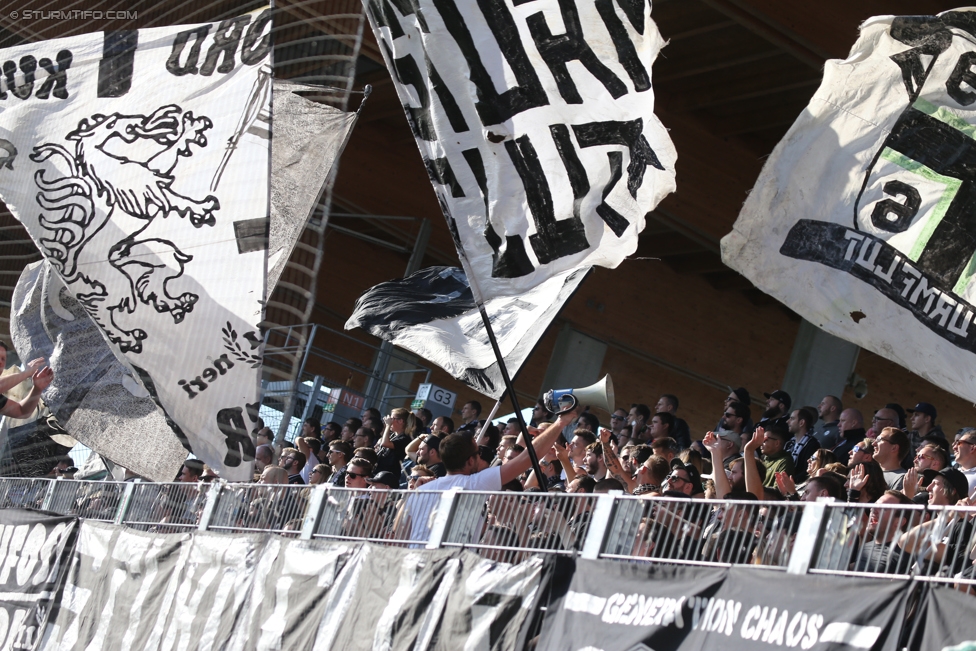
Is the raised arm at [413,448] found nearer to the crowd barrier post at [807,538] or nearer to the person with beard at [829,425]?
the person with beard at [829,425]

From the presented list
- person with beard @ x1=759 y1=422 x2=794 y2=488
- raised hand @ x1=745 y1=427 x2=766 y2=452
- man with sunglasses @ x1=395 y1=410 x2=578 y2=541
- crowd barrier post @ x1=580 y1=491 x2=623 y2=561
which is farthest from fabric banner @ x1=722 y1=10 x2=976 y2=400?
person with beard @ x1=759 y1=422 x2=794 y2=488

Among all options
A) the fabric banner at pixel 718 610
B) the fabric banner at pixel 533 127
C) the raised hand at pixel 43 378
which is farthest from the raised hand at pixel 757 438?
the raised hand at pixel 43 378

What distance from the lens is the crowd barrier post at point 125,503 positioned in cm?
780

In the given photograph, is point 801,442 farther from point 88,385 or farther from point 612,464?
point 88,385

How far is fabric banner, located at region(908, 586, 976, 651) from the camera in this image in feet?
9.78

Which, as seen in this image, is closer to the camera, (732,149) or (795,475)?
(795,475)

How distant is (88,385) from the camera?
24.6 feet

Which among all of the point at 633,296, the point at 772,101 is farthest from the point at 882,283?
the point at 633,296

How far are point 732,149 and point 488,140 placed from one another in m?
11.6

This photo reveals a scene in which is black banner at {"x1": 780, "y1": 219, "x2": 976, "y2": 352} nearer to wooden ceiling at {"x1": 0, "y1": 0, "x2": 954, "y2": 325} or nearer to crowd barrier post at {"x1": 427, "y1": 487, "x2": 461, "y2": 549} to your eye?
crowd barrier post at {"x1": 427, "y1": 487, "x2": 461, "y2": 549}

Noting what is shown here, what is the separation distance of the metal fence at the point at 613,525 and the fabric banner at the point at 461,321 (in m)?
0.70

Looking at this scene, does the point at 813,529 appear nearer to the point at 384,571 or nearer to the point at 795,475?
the point at 384,571

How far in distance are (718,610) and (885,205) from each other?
2.59 meters

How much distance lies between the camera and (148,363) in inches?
241
